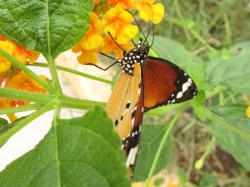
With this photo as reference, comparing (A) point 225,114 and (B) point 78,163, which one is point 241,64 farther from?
(B) point 78,163

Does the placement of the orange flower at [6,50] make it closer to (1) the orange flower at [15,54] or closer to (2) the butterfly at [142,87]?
(1) the orange flower at [15,54]

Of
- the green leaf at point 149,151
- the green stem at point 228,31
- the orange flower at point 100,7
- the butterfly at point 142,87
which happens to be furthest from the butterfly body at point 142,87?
the green stem at point 228,31

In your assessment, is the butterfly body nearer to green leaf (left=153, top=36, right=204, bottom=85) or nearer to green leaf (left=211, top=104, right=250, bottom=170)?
green leaf (left=211, top=104, right=250, bottom=170)

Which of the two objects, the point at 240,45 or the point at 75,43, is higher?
the point at 240,45

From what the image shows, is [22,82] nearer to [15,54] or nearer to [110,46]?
[15,54]

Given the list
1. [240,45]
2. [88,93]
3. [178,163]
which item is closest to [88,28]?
[240,45]
